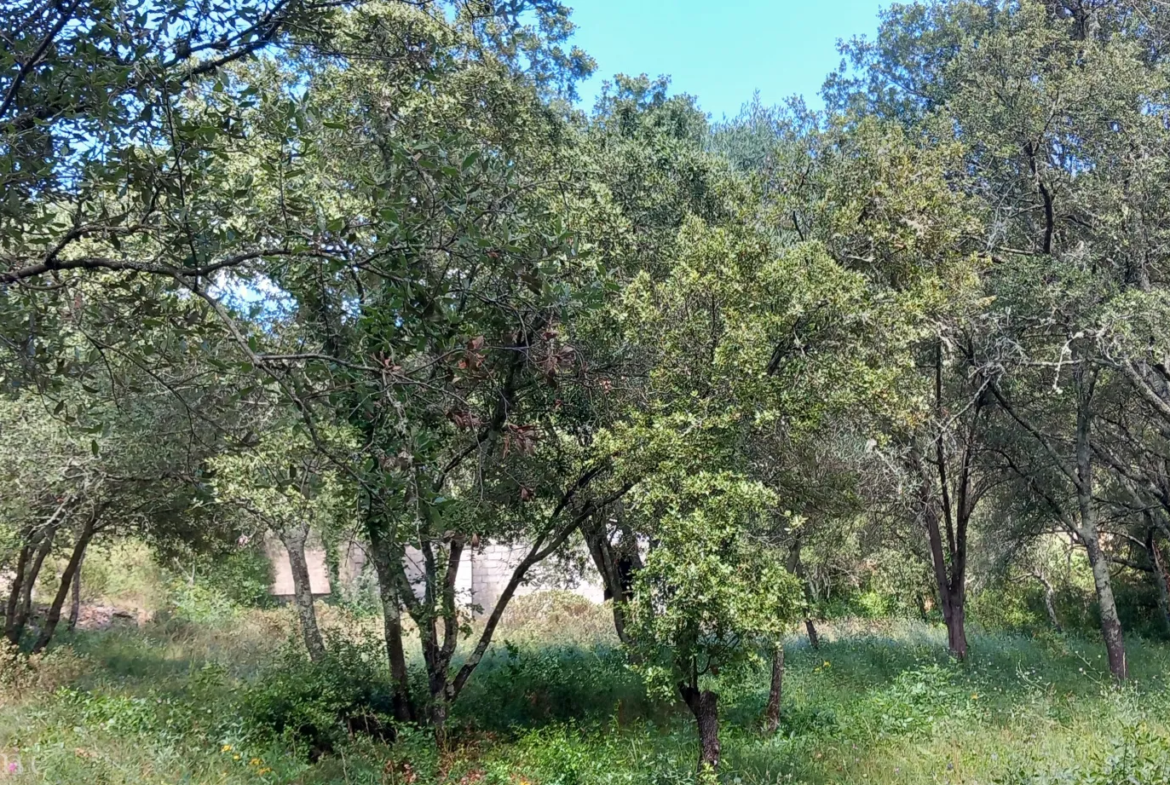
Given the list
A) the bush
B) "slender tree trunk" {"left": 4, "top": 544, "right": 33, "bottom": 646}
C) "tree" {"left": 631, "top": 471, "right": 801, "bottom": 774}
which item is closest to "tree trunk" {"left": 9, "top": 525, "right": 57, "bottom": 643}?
"slender tree trunk" {"left": 4, "top": 544, "right": 33, "bottom": 646}

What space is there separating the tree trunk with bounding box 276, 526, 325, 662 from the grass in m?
0.81

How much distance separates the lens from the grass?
6020 mm

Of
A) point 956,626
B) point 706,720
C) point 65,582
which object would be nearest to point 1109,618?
point 956,626

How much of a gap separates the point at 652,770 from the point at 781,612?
2.04 meters

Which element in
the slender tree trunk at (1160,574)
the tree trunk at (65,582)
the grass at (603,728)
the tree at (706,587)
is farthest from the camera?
the slender tree trunk at (1160,574)

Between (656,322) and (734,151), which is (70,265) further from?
(734,151)

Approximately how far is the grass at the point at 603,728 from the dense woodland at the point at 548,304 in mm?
665

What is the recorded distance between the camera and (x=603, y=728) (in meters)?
8.90

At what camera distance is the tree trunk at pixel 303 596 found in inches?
366

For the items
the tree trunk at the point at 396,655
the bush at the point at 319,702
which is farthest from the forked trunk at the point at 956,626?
the bush at the point at 319,702

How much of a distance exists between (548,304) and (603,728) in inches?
279

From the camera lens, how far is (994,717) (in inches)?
329

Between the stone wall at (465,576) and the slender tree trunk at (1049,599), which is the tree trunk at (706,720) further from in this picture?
the slender tree trunk at (1049,599)

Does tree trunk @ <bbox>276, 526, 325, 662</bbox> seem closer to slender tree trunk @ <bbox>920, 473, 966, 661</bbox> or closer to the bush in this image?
the bush
